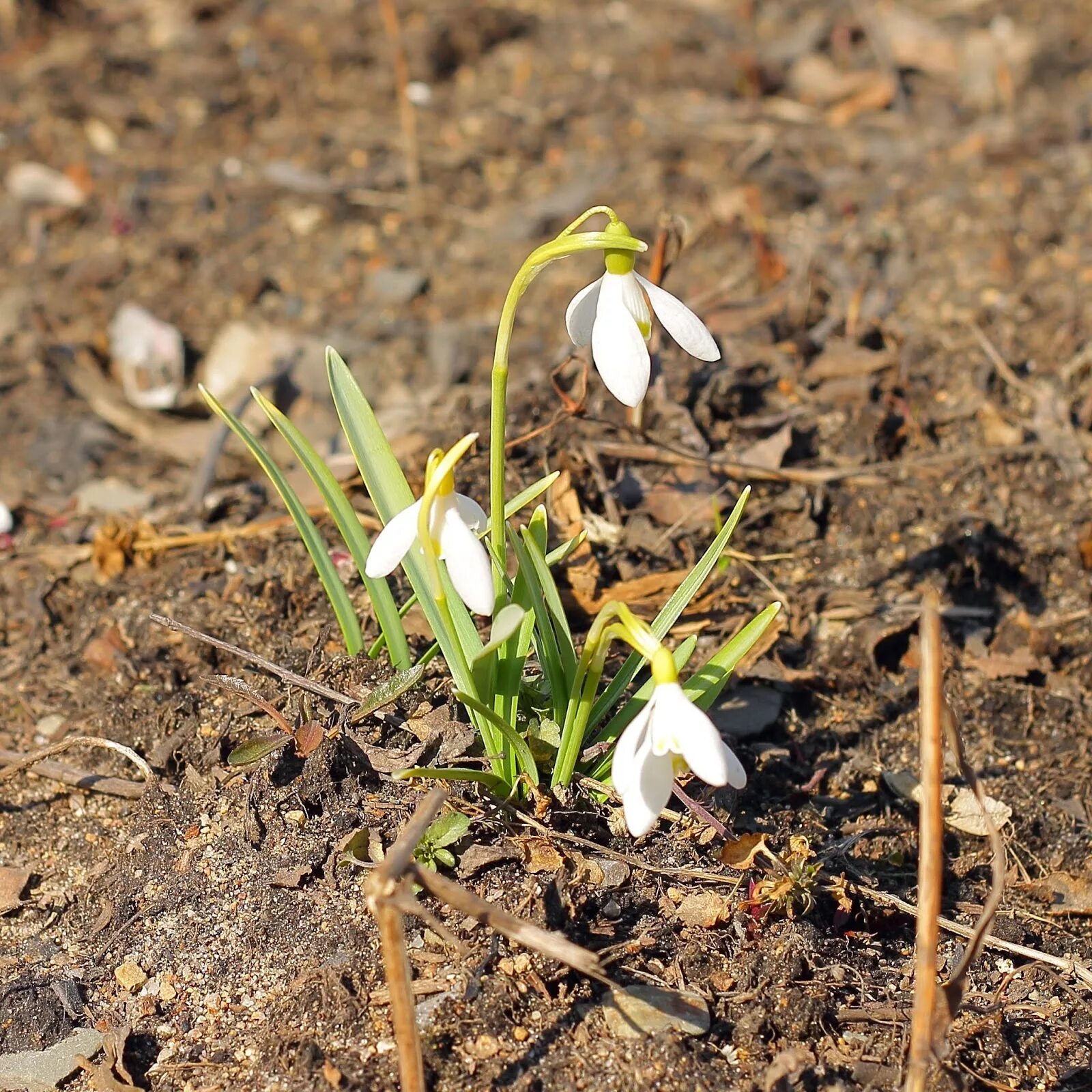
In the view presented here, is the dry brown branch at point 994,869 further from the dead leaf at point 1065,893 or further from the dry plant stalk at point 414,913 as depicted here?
the dead leaf at point 1065,893

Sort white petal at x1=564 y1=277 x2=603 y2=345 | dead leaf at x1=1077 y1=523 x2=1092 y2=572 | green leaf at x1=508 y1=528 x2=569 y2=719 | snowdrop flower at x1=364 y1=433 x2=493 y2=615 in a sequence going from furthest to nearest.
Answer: dead leaf at x1=1077 y1=523 x2=1092 y2=572, green leaf at x1=508 y1=528 x2=569 y2=719, white petal at x1=564 y1=277 x2=603 y2=345, snowdrop flower at x1=364 y1=433 x2=493 y2=615

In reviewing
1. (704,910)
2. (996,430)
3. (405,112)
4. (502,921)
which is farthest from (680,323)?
(405,112)

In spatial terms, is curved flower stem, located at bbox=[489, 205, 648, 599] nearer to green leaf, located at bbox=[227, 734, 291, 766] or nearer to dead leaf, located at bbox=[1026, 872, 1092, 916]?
green leaf, located at bbox=[227, 734, 291, 766]

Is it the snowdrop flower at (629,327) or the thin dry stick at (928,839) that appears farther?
the snowdrop flower at (629,327)

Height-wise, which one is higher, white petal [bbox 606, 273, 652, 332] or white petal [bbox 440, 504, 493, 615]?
white petal [bbox 606, 273, 652, 332]

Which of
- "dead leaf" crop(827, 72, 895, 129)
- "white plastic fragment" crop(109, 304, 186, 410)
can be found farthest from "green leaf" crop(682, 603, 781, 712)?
"dead leaf" crop(827, 72, 895, 129)

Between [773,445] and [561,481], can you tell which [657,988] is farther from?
[773,445]

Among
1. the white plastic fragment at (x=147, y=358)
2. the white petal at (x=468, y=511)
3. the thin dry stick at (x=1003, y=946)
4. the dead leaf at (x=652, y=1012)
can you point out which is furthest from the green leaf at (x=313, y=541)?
Result: the white plastic fragment at (x=147, y=358)

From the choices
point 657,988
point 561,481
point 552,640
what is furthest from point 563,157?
point 657,988
